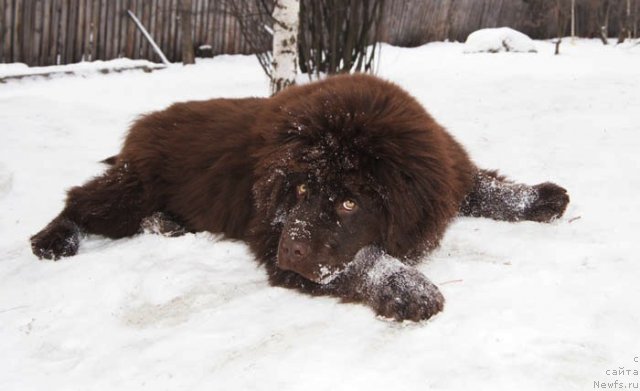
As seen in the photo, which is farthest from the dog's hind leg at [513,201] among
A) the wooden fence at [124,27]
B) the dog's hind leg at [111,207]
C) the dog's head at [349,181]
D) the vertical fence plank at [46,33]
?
the vertical fence plank at [46,33]

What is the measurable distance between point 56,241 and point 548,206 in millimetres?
3026

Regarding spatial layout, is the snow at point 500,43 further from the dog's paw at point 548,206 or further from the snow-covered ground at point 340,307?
the dog's paw at point 548,206

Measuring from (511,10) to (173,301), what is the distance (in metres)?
18.1

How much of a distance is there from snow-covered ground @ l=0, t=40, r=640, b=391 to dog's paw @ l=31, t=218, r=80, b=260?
0.25 ft

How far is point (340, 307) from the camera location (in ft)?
9.01

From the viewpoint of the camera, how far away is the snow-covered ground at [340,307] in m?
2.13

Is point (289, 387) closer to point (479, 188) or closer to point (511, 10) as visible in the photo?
point (479, 188)

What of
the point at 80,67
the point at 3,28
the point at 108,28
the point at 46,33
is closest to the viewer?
the point at 3,28

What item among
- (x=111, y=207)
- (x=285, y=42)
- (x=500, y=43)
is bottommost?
(x=111, y=207)

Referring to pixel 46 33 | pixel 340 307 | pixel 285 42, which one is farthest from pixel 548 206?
pixel 46 33

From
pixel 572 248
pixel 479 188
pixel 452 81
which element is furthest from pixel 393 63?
pixel 572 248

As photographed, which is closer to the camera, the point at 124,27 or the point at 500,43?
the point at 124,27

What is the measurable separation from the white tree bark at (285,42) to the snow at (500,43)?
835 centimetres

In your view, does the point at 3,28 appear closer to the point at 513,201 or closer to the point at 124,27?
the point at 124,27
